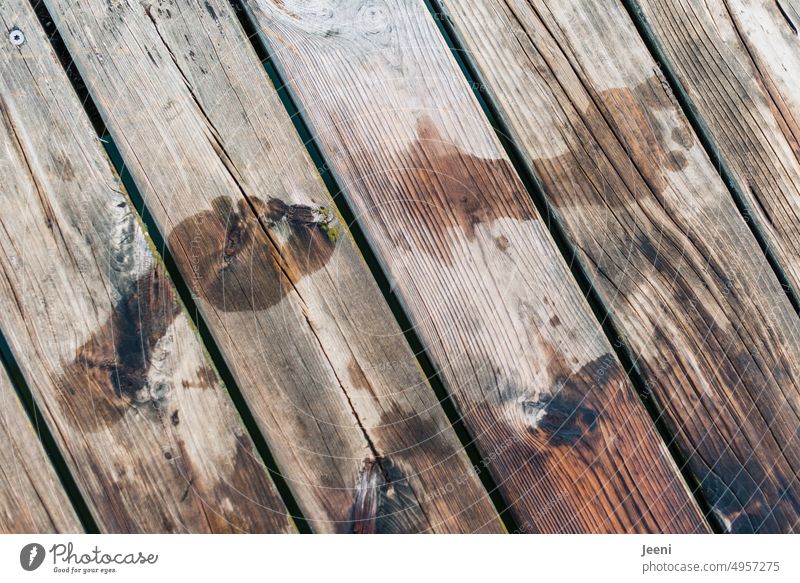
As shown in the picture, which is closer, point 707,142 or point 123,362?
point 123,362

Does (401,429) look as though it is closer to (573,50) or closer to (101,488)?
(101,488)

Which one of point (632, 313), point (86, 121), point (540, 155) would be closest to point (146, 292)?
point (86, 121)

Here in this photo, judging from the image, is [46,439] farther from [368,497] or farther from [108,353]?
[368,497]

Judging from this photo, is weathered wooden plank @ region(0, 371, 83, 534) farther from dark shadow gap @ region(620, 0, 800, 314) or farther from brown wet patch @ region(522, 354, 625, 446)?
dark shadow gap @ region(620, 0, 800, 314)

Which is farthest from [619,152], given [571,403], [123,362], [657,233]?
[123,362]

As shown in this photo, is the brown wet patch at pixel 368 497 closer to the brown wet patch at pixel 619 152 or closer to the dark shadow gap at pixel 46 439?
the dark shadow gap at pixel 46 439

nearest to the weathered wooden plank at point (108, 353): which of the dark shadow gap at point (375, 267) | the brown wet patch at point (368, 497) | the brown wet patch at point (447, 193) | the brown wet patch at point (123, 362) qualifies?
the brown wet patch at point (123, 362)
